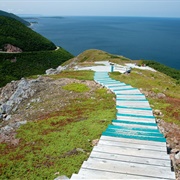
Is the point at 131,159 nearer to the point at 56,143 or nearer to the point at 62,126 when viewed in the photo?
the point at 56,143

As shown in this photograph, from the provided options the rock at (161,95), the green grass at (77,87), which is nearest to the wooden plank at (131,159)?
the rock at (161,95)

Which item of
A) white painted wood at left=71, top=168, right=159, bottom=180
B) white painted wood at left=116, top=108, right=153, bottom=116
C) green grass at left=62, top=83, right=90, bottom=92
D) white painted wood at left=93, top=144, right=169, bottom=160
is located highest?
white painted wood at left=116, top=108, right=153, bottom=116

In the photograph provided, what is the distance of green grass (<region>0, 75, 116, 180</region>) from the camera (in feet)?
29.5

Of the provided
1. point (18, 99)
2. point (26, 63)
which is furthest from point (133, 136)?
point (26, 63)

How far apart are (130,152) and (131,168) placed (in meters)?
1.15

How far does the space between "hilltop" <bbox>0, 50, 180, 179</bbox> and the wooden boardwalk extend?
69 cm

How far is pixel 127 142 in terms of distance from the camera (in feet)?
31.9

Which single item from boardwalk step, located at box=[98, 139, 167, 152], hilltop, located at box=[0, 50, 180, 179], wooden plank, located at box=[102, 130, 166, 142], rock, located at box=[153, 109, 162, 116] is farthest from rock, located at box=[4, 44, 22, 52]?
boardwalk step, located at box=[98, 139, 167, 152]

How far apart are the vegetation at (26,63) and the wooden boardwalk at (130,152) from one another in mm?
56809

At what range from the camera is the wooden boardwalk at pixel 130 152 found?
24.6ft

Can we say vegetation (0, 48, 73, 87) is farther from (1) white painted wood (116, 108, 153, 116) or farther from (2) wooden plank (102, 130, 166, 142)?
(2) wooden plank (102, 130, 166, 142)

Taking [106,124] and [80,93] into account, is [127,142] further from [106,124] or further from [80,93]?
[80,93]

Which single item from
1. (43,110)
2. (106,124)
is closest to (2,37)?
(43,110)

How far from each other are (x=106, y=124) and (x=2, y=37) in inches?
3422
